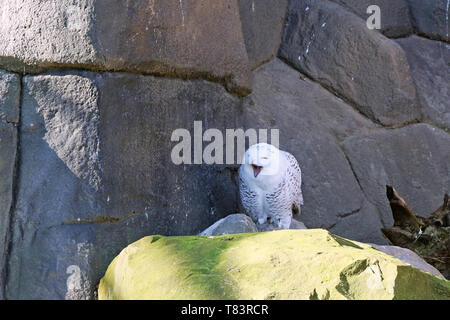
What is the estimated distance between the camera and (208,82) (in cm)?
400

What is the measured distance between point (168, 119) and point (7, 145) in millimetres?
922

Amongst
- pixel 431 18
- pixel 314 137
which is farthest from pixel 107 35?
pixel 431 18

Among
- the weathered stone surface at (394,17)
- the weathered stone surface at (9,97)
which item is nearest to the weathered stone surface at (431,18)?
the weathered stone surface at (394,17)

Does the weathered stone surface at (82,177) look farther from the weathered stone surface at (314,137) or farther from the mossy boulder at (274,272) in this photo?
the weathered stone surface at (314,137)

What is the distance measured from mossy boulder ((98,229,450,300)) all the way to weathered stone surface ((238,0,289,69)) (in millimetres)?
2171

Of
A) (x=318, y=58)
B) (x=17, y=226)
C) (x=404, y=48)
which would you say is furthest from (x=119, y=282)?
(x=404, y=48)

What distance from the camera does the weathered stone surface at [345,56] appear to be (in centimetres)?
499

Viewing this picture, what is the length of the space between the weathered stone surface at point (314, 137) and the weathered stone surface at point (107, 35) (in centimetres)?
94

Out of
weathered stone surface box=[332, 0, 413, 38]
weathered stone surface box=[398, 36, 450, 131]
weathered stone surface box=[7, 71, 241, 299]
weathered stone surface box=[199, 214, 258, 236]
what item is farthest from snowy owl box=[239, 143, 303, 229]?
weathered stone surface box=[332, 0, 413, 38]

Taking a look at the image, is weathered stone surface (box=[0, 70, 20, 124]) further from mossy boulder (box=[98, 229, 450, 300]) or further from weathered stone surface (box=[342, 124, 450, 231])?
weathered stone surface (box=[342, 124, 450, 231])

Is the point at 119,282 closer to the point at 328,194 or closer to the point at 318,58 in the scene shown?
the point at 328,194

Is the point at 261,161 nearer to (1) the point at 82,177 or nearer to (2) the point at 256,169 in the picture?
(2) the point at 256,169

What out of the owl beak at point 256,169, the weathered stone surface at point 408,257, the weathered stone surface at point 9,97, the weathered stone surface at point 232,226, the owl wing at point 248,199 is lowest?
the weathered stone surface at point 408,257

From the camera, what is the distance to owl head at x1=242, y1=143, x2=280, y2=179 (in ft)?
12.2
